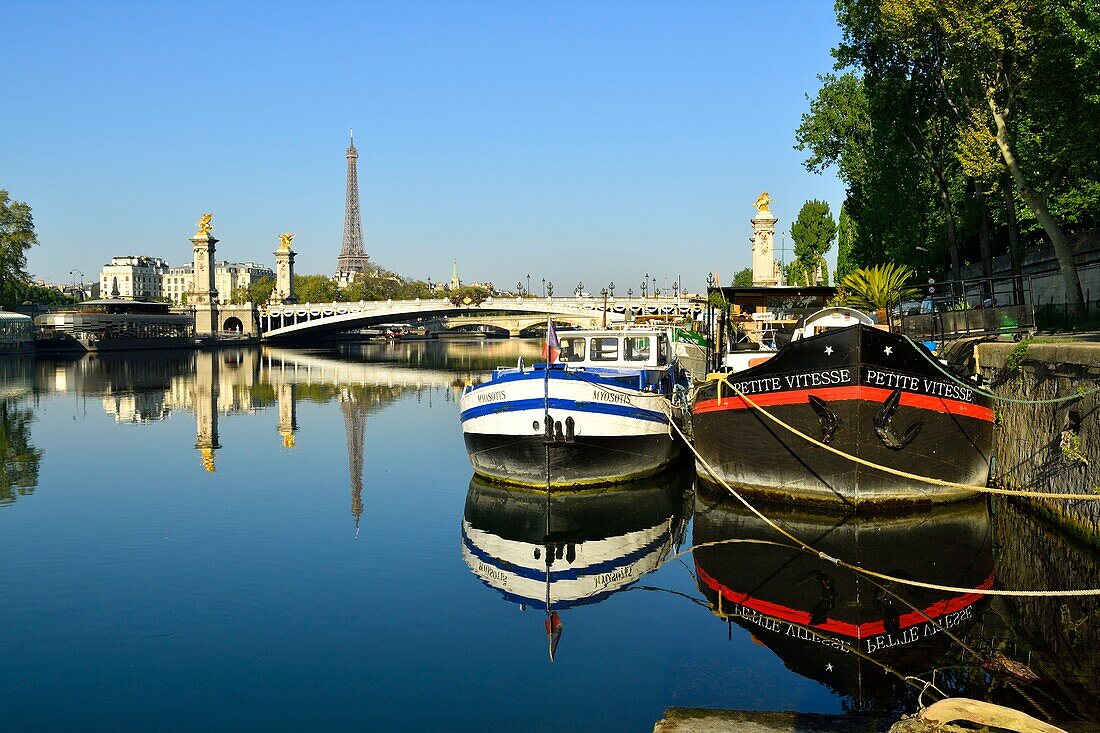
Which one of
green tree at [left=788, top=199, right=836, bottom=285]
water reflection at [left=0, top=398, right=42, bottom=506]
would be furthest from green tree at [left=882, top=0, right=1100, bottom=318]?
green tree at [left=788, top=199, right=836, bottom=285]

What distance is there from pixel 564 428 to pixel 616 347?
18.5 feet

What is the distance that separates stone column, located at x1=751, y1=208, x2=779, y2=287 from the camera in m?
98.8

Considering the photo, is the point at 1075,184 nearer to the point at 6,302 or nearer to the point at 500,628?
the point at 500,628

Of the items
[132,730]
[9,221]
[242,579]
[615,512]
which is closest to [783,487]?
[615,512]

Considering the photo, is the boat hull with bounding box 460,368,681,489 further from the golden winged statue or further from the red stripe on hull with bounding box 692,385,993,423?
the golden winged statue

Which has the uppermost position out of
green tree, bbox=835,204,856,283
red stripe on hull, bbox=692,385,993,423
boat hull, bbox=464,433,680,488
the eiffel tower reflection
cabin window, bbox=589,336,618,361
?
green tree, bbox=835,204,856,283

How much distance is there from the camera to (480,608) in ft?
45.1

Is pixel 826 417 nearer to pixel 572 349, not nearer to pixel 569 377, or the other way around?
pixel 569 377

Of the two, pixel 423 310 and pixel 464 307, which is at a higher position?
pixel 464 307

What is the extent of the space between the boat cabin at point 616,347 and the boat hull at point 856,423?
6324 millimetres

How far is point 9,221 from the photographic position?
8819 centimetres

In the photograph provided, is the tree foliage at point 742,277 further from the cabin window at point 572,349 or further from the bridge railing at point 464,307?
the cabin window at point 572,349

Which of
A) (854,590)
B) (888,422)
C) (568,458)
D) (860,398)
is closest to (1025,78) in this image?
(888,422)

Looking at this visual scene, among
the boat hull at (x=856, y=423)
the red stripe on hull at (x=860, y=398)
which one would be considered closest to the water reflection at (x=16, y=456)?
the red stripe on hull at (x=860, y=398)
